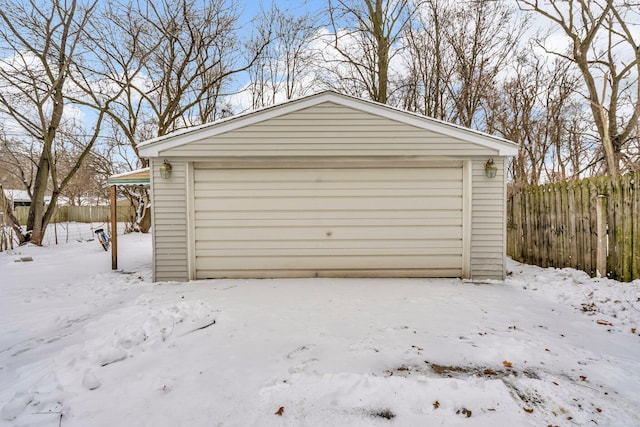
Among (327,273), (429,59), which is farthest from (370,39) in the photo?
(327,273)

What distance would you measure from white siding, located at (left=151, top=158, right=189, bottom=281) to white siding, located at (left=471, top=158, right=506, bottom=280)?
16.1 ft

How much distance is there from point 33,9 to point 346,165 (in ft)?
35.7

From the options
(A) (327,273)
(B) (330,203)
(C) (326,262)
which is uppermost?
(B) (330,203)

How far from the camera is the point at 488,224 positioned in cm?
499

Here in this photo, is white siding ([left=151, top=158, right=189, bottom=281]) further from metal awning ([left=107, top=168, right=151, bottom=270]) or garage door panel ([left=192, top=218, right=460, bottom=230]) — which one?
metal awning ([left=107, top=168, right=151, bottom=270])

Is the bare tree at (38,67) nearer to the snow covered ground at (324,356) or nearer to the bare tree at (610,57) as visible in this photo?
the snow covered ground at (324,356)

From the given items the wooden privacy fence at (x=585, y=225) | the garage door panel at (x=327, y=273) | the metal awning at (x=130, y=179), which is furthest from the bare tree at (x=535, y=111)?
the metal awning at (x=130, y=179)

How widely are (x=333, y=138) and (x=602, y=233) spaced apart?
426cm

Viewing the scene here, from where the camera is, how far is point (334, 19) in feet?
33.5

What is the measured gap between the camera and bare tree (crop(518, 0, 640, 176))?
27.4ft

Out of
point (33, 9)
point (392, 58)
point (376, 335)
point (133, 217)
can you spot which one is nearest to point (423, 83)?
point (392, 58)

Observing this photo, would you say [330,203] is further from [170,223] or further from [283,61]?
[283,61]

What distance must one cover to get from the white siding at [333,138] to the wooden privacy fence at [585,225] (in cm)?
198

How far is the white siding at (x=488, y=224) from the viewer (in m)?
4.96
